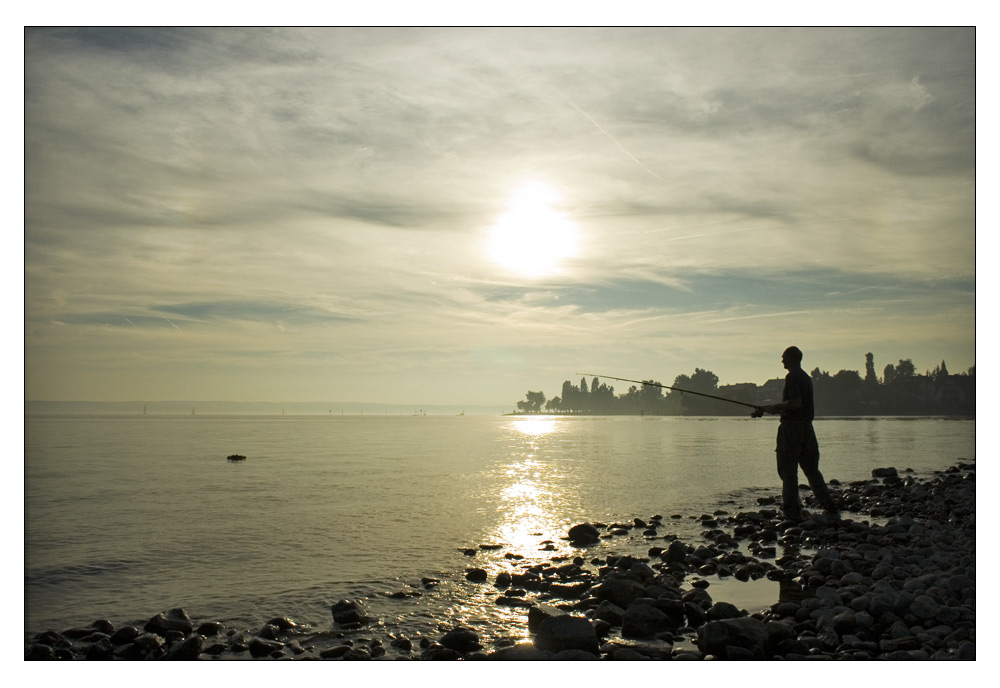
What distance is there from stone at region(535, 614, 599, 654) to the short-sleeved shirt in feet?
20.5

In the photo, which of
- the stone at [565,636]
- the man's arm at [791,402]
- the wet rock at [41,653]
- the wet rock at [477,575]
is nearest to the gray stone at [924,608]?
the stone at [565,636]

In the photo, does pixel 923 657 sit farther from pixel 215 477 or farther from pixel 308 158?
pixel 215 477

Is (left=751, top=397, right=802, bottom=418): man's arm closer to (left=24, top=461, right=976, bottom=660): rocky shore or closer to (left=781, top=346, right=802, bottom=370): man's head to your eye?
(left=781, top=346, right=802, bottom=370): man's head

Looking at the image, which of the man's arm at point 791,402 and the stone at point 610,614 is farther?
the man's arm at point 791,402

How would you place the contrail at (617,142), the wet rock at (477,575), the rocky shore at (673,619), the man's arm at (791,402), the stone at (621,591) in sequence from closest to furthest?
the rocky shore at (673,619)
the stone at (621,591)
the wet rock at (477,575)
the contrail at (617,142)
the man's arm at (791,402)

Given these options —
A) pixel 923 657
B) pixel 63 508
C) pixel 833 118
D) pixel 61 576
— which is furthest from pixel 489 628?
pixel 63 508

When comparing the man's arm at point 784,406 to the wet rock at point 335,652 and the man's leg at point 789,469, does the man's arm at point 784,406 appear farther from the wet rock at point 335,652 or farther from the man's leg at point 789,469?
the wet rock at point 335,652

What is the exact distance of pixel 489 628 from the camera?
5973 millimetres

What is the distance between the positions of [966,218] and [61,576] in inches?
421

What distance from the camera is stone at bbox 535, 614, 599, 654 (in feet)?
17.0

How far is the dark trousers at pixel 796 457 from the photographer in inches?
406

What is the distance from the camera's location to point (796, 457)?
1036 cm

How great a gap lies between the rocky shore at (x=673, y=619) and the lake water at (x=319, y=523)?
0.37m

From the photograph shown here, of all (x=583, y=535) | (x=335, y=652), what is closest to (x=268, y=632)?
(x=335, y=652)
